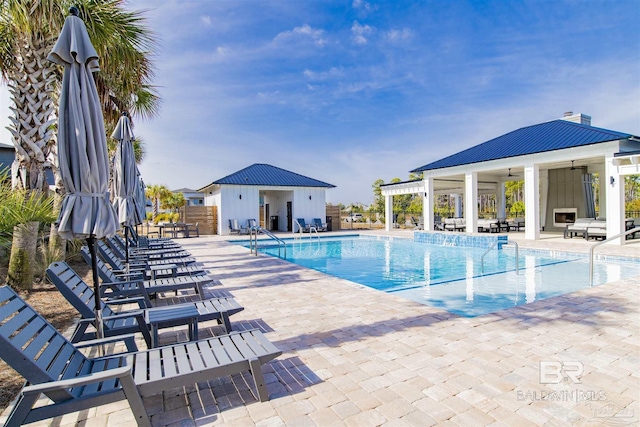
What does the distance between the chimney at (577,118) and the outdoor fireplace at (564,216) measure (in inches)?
191

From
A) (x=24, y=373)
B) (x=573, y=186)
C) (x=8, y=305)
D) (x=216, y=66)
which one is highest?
(x=216, y=66)

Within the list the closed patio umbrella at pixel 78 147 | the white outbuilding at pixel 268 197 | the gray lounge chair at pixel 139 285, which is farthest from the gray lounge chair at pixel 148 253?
the white outbuilding at pixel 268 197

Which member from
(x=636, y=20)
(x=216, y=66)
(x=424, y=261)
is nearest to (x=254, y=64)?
(x=216, y=66)

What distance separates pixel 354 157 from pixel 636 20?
22229mm

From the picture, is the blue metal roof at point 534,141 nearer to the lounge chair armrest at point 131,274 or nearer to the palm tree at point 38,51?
the palm tree at point 38,51

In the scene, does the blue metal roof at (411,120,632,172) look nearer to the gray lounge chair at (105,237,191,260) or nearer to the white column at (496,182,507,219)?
the white column at (496,182,507,219)

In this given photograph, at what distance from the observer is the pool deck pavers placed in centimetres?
251

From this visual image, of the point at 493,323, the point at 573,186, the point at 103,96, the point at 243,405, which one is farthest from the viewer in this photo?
the point at 573,186

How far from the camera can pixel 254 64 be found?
55.4ft

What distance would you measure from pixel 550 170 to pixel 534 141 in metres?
4.17

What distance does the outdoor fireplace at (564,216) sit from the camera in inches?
722

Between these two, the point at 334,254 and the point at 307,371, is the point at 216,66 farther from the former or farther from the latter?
the point at 307,371

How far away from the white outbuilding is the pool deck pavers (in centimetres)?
1648

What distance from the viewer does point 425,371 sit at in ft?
10.3
